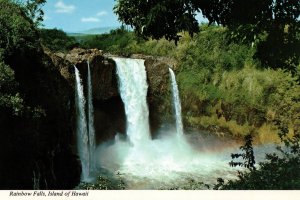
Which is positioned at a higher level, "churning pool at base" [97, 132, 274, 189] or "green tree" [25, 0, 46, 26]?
"green tree" [25, 0, 46, 26]

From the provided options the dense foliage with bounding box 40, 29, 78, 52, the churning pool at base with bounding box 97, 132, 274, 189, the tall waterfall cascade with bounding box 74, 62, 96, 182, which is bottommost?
the churning pool at base with bounding box 97, 132, 274, 189

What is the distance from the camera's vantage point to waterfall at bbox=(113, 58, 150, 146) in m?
18.0

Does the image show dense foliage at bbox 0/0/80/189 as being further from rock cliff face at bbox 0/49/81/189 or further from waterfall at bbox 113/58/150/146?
waterfall at bbox 113/58/150/146

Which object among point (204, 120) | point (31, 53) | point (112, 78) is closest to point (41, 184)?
point (31, 53)

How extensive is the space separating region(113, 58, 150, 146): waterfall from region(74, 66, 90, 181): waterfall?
2.39m

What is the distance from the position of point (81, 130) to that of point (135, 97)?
10.8ft

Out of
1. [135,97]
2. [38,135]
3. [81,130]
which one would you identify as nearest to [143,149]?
[135,97]

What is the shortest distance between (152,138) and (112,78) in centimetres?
267

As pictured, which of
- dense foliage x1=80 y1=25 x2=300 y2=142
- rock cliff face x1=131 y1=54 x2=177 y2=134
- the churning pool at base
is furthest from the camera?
rock cliff face x1=131 y1=54 x2=177 y2=134

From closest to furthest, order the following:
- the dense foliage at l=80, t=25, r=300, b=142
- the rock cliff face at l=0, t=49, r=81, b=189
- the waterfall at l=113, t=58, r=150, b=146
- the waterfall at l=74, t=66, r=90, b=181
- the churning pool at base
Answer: the rock cliff face at l=0, t=49, r=81, b=189
the churning pool at base
the waterfall at l=74, t=66, r=90, b=181
the dense foliage at l=80, t=25, r=300, b=142
the waterfall at l=113, t=58, r=150, b=146

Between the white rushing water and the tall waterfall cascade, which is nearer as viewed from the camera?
the tall waterfall cascade

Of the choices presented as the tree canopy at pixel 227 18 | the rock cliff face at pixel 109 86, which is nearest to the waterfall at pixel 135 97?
the rock cliff face at pixel 109 86

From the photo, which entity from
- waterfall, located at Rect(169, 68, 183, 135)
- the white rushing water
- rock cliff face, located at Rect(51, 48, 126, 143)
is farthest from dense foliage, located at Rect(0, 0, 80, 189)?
waterfall, located at Rect(169, 68, 183, 135)

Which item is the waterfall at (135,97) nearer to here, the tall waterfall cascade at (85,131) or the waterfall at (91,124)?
the waterfall at (91,124)
